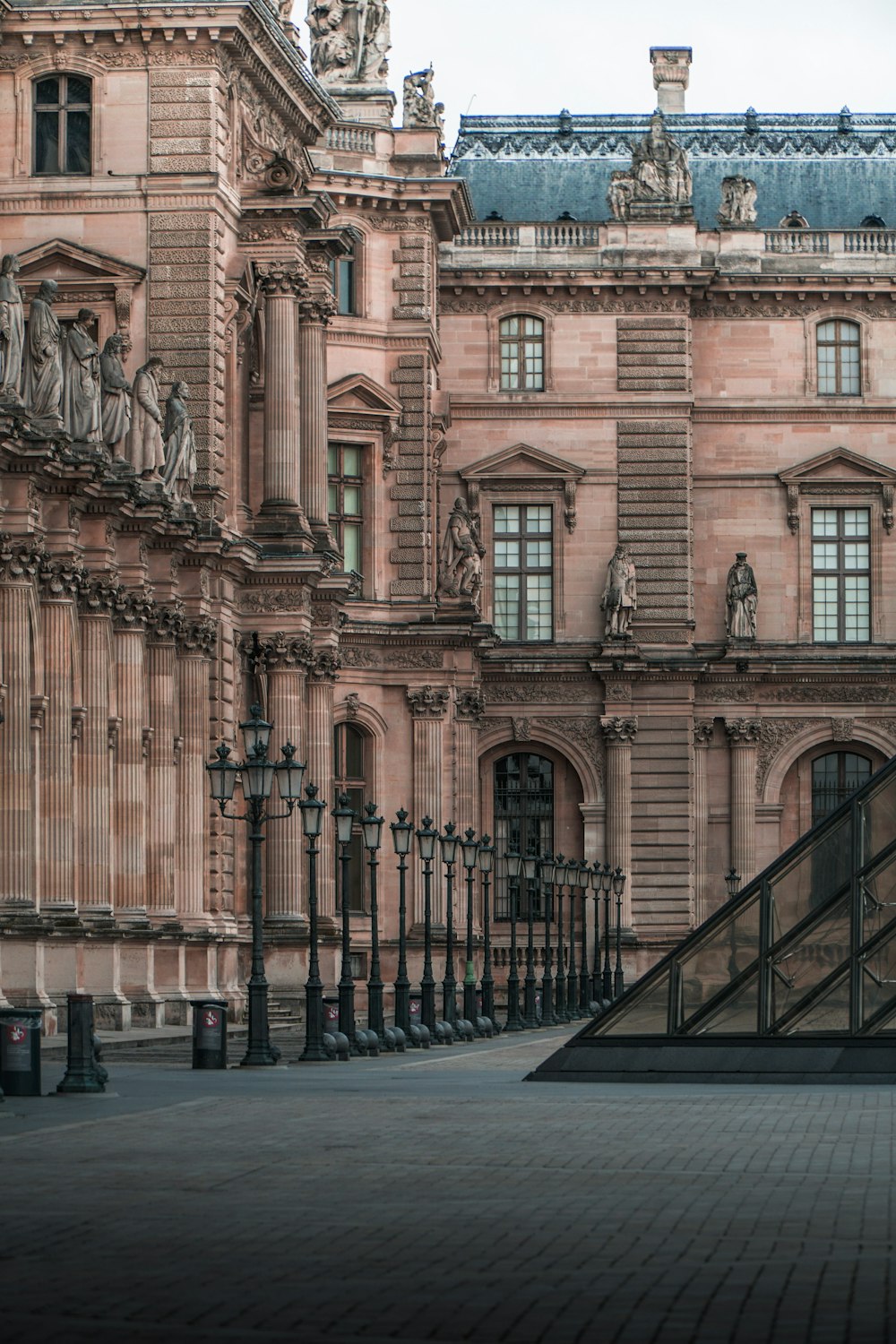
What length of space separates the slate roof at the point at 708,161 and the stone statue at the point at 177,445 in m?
36.1

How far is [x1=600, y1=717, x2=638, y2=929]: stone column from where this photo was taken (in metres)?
76.4

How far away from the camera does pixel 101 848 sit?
4500 cm

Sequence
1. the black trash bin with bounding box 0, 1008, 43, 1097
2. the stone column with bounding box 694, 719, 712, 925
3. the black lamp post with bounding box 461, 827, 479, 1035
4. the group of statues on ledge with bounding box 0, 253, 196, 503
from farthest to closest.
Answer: the stone column with bounding box 694, 719, 712, 925
the black lamp post with bounding box 461, 827, 479, 1035
the group of statues on ledge with bounding box 0, 253, 196, 503
the black trash bin with bounding box 0, 1008, 43, 1097

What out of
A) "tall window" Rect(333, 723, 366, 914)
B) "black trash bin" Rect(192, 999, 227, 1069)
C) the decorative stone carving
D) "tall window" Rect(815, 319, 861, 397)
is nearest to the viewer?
"black trash bin" Rect(192, 999, 227, 1069)

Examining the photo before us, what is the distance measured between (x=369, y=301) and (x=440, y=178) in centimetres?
337

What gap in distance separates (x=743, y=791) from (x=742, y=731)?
167cm

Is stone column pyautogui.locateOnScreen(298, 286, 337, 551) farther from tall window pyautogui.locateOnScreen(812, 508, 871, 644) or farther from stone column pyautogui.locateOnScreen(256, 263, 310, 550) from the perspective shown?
tall window pyautogui.locateOnScreen(812, 508, 871, 644)

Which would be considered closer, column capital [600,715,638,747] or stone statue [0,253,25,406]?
stone statue [0,253,25,406]

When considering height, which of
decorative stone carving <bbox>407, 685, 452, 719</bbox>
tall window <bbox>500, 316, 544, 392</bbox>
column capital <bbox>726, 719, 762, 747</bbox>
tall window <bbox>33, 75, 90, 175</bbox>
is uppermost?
tall window <bbox>33, 75, 90, 175</bbox>

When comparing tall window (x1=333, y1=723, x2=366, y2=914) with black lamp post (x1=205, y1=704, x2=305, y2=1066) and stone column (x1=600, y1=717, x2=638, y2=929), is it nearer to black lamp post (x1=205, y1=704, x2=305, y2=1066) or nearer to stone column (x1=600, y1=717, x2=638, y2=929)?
stone column (x1=600, y1=717, x2=638, y2=929)

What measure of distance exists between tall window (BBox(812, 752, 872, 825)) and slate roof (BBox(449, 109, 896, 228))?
52.3 feet

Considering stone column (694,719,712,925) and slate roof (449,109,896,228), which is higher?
slate roof (449,109,896,228)

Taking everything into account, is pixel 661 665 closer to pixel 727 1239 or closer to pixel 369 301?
pixel 369 301

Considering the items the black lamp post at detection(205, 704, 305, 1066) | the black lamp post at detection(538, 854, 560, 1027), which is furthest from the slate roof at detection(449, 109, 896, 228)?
the black lamp post at detection(205, 704, 305, 1066)
